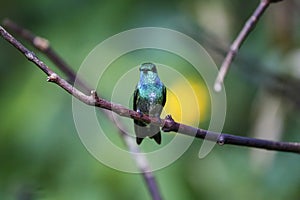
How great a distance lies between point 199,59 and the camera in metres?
2.07

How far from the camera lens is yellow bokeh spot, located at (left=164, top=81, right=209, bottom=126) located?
1.65 metres

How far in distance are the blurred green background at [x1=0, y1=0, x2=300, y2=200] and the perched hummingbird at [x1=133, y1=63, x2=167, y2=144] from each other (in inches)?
33.9

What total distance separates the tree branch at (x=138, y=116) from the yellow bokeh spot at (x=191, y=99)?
0.76 m

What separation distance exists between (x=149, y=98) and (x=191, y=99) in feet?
3.23

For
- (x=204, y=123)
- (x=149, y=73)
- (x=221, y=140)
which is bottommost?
(x=221, y=140)

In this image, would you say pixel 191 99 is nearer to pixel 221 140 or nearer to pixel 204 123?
pixel 204 123

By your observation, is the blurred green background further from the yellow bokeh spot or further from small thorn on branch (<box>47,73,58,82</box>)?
small thorn on branch (<box>47,73,58,82</box>)

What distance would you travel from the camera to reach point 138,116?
27.8 inches

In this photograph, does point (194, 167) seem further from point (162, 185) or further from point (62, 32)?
point (62, 32)

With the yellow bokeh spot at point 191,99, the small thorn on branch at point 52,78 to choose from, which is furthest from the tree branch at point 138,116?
the yellow bokeh spot at point 191,99

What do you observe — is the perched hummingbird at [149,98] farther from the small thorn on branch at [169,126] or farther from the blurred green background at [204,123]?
the blurred green background at [204,123]

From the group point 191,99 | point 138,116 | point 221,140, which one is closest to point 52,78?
point 138,116

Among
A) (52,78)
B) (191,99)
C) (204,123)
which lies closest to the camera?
(52,78)

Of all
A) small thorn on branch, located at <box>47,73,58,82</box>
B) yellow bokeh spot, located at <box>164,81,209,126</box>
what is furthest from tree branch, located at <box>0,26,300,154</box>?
yellow bokeh spot, located at <box>164,81,209,126</box>
